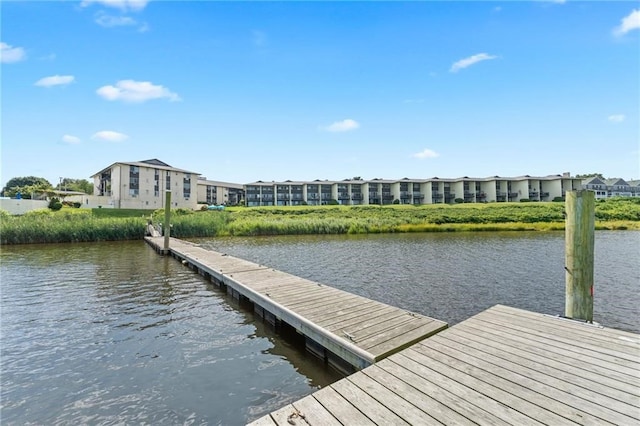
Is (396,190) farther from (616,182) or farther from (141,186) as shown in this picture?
(616,182)

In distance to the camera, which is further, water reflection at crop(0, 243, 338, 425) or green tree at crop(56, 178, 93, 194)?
green tree at crop(56, 178, 93, 194)

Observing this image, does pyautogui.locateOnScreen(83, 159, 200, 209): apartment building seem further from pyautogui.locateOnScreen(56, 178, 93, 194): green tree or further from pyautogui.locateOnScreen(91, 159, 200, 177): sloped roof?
pyautogui.locateOnScreen(56, 178, 93, 194): green tree

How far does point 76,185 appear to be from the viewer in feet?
297

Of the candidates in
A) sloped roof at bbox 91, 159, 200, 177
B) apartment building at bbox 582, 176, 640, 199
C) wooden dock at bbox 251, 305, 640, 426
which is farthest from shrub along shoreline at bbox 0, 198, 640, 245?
apartment building at bbox 582, 176, 640, 199

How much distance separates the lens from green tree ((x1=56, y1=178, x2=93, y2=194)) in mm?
87269

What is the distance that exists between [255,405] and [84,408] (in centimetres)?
249

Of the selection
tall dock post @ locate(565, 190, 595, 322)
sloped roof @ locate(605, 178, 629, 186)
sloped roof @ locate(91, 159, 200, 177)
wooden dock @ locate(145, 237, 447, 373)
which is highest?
sloped roof @ locate(91, 159, 200, 177)

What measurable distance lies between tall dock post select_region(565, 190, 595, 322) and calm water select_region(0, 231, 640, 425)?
3.01 meters

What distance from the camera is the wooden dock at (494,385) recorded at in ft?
10.5

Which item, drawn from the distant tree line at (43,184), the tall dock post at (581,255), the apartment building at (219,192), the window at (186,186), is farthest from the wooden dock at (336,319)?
the distant tree line at (43,184)

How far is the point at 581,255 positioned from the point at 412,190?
82059 millimetres

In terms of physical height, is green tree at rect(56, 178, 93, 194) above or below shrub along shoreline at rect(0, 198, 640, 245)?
above

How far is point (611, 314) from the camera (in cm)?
868

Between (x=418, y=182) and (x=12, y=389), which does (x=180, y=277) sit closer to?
(x=12, y=389)
